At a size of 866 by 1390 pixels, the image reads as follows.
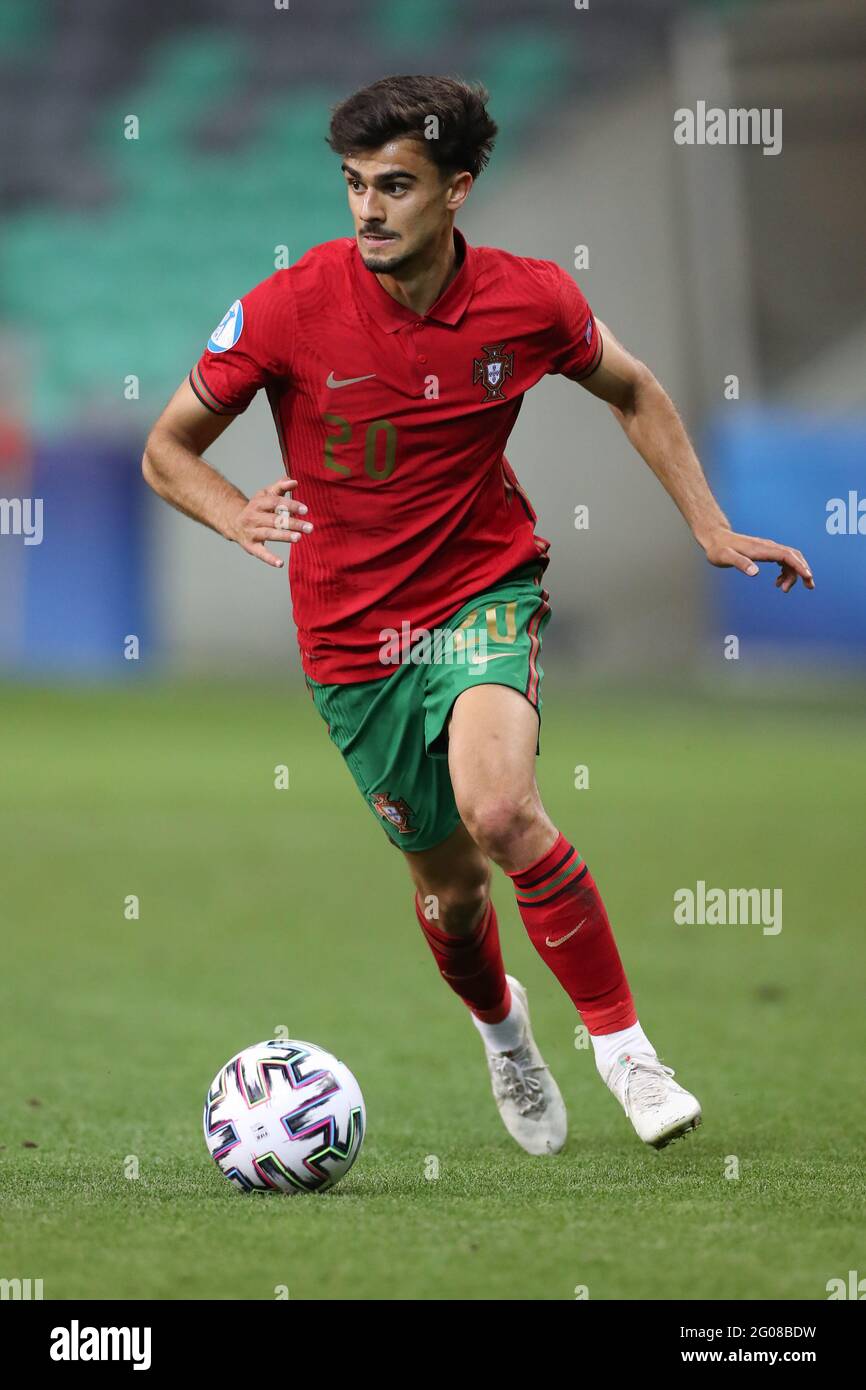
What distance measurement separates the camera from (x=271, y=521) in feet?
13.2

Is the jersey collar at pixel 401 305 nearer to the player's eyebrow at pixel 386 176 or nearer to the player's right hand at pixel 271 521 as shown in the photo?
the player's eyebrow at pixel 386 176

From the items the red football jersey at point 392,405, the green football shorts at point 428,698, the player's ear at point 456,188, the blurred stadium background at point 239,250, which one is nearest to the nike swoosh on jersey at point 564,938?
the green football shorts at point 428,698

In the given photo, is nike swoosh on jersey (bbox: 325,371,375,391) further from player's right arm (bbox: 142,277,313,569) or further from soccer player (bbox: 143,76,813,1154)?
player's right arm (bbox: 142,277,313,569)

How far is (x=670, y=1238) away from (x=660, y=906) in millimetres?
5295

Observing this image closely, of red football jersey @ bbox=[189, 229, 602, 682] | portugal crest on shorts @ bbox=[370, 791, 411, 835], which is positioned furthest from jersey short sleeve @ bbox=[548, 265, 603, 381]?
portugal crest on shorts @ bbox=[370, 791, 411, 835]

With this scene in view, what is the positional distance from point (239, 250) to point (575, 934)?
24733 millimetres

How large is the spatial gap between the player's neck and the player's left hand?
868mm

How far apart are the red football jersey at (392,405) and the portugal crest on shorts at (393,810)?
299 millimetres

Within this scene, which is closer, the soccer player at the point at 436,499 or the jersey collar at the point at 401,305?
the soccer player at the point at 436,499

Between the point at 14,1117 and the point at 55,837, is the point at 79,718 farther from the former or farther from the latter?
the point at 14,1117

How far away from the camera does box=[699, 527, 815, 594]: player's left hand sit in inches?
178

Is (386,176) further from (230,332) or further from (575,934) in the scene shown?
(575,934)

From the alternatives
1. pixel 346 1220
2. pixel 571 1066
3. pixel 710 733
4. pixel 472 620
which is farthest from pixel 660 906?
pixel 710 733

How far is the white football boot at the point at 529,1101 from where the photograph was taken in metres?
4.71
